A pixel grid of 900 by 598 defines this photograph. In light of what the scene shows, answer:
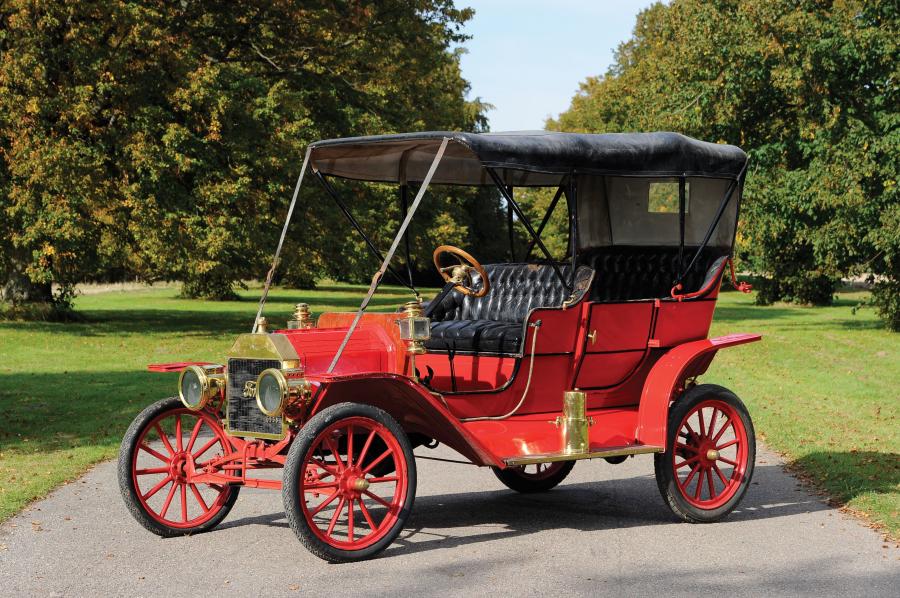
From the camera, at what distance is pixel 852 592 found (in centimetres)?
582

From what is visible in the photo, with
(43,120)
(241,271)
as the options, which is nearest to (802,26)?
(241,271)

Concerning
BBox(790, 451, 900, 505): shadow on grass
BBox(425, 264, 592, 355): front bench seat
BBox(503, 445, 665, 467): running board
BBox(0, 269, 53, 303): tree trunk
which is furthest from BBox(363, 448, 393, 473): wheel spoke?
BBox(0, 269, 53, 303): tree trunk

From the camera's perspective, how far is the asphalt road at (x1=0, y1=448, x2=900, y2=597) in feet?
19.5

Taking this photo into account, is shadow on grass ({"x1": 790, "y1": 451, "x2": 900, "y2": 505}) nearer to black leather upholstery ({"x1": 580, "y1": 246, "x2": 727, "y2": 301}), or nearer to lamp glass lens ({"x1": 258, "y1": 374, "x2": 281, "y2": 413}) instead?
black leather upholstery ({"x1": 580, "y1": 246, "x2": 727, "y2": 301})

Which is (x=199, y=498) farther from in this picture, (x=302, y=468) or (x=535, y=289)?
(x=535, y=289)

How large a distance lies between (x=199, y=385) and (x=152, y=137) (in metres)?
19.2

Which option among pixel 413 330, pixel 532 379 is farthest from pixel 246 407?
pixel 532 379

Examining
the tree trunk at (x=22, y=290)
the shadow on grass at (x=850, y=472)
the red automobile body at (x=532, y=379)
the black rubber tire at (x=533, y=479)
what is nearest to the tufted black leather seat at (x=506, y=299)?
the red automobile body at (x=532, y=379)

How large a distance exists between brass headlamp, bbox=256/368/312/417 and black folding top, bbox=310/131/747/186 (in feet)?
5.47

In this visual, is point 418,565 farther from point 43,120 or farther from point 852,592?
point 43,120

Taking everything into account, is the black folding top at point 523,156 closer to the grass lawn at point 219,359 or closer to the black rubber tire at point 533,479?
the black rubber tire at point 533,479

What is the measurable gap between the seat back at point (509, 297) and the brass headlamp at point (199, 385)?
2.51m

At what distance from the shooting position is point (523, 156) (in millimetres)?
7270

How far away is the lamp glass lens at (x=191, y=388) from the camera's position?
7.12 metres
